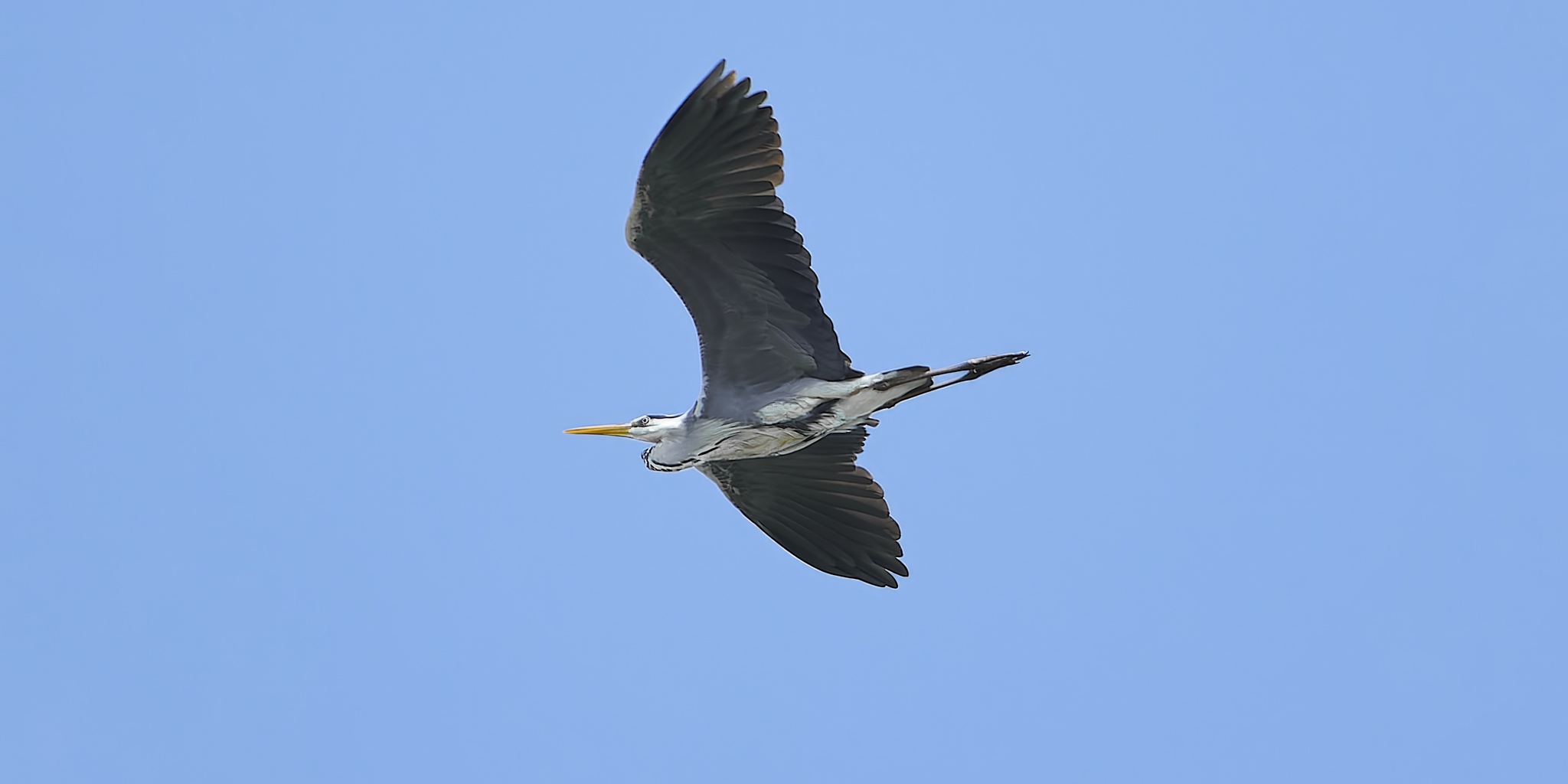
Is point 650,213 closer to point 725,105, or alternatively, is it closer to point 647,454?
point 725,105

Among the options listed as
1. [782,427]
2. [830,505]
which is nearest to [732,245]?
[782,427]

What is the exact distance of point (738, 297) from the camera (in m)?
10.2

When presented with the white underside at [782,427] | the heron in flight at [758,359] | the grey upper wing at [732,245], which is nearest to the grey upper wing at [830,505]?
the heron in flight at [758,359]

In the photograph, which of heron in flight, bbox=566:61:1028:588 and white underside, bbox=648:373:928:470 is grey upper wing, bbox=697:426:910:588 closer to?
heron in flight, bbox=566:61:1028:588

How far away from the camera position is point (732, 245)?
32.5 ft

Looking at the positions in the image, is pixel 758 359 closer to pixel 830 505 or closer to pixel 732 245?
pixel 732 245

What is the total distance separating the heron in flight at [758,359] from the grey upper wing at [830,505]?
0.01 metres

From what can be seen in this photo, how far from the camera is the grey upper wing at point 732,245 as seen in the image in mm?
9609

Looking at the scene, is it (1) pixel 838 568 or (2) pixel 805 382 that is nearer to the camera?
(2) pixel 805 382

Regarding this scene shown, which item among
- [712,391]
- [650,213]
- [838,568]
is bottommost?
[838,568]

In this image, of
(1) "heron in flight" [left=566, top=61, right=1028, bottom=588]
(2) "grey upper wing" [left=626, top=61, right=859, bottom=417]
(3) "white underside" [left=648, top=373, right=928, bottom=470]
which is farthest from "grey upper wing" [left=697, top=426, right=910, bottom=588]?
(2) "grey upper wing" [left=626, top=61, right=859, bottom=417]

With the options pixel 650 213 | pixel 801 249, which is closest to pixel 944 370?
pixel 801 249

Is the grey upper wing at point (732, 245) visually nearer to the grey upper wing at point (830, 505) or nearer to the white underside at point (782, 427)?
the white underside at point (782, 427)

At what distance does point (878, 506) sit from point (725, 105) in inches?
141
